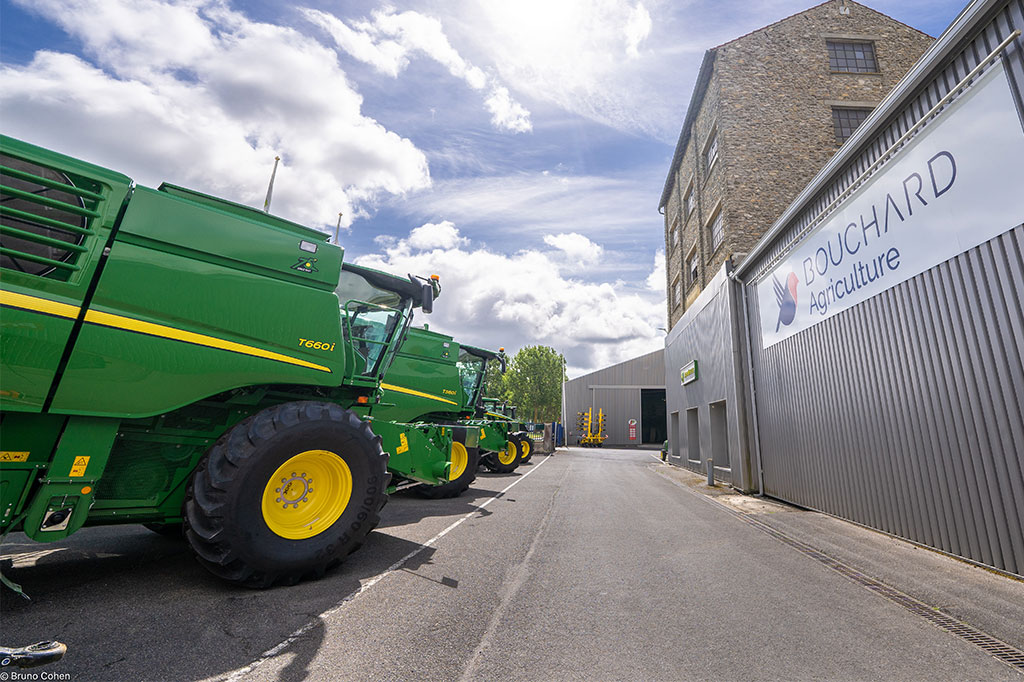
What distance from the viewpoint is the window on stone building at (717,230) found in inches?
623

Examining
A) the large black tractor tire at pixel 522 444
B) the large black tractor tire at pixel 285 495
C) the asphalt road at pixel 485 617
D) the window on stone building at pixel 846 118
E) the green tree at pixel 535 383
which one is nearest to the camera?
the asphalt road at pixel 485 617

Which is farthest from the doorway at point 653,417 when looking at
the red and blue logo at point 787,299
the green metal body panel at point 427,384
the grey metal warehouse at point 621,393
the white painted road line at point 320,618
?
the white painted road line at point 320,618

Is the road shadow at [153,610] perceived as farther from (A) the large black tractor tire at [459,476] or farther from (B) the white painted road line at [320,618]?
(A) the large black tractor tire at [459,476]

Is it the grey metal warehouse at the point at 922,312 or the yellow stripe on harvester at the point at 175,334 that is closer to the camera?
the yellow stripe on harvester at the point at 175,334

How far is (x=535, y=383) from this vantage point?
56.5 meters

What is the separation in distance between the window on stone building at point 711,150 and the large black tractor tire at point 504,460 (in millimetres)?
12686

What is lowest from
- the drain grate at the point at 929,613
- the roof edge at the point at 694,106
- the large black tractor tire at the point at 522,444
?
the drain grate at the point at 929,613

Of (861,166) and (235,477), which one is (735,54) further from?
(235,477)

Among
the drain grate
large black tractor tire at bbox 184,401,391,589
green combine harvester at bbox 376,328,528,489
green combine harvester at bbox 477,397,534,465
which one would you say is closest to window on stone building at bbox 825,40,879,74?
green combine harvester at bbox 376,328,528,489

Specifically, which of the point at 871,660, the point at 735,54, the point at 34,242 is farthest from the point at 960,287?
the point at 735,54

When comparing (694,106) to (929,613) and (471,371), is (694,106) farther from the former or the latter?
(929,613)

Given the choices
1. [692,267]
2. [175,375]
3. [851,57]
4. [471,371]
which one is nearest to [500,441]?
[471,371]

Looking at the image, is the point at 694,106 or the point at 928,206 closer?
the point at 928,206

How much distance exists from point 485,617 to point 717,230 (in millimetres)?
16384
